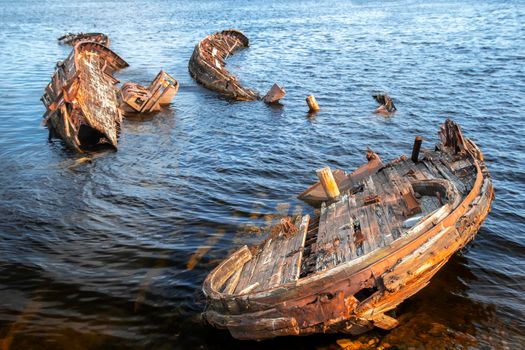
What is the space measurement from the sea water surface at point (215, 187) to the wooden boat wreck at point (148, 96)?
2.79 feet

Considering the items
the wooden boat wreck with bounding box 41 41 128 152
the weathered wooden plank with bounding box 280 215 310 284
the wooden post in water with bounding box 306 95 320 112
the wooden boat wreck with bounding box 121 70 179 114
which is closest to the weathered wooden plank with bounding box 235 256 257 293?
the weathered wooden plank with bounding box 280 215 310 284

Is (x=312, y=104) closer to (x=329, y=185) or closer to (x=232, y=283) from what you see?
(x=329, y=185)

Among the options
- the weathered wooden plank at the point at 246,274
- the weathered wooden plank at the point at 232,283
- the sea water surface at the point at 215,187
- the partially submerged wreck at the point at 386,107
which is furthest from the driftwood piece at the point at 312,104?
the weathered wooden plank at the point at 232,283

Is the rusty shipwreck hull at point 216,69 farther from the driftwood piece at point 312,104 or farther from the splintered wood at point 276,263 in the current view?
the splintered wood at point 276,263

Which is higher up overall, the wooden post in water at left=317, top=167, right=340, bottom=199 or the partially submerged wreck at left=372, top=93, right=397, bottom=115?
the wooden post in water at left=317, top=167, right=340, bottom=199

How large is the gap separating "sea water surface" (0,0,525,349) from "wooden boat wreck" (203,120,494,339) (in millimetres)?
1183

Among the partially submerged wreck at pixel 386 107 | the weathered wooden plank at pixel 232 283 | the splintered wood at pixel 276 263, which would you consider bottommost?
the partially submerged wreck at pixel 386 107

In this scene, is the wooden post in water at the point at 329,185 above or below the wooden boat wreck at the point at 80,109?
above

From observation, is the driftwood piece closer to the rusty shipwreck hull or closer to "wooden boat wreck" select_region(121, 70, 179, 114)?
the rusty shipwreck hull

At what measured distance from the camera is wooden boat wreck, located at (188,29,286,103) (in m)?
29.7

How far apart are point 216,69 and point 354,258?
2580cm

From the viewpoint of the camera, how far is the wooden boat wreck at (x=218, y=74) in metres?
29.7

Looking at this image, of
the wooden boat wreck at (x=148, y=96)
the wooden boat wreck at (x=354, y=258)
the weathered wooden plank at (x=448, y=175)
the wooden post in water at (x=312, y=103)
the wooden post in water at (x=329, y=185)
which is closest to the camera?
the wooden boat wreck at (x=354, y=258)

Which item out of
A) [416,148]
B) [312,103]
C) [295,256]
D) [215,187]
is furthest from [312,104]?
[295,256]
